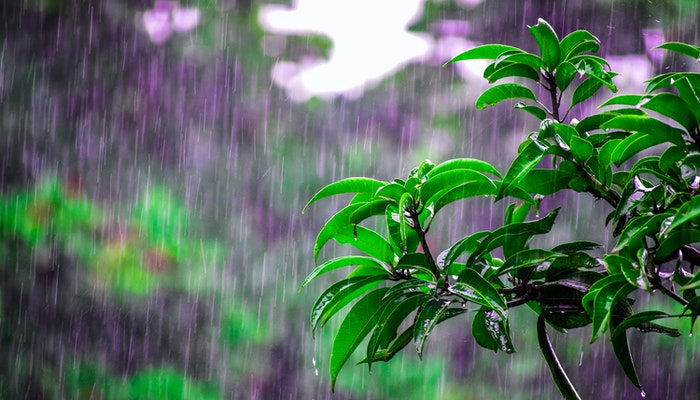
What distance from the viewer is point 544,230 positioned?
0.55 m

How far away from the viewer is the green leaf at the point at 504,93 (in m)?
0.60

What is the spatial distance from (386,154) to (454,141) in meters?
0.24

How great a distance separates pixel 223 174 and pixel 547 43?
216 centimetres

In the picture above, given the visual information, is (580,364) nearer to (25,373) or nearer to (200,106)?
(200,106)

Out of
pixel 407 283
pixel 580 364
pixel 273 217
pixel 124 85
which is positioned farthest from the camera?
pixel 124 85

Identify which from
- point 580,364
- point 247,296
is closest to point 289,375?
point 247,296

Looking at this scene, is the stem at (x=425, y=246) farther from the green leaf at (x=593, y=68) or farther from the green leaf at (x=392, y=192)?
the green leaf at (x=593, y=68)

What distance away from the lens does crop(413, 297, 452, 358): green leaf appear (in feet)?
1.63

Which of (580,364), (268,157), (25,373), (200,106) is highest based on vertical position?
(200,106)

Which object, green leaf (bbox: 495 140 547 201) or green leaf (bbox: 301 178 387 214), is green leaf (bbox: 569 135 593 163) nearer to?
green leaf (bbox: 495 140 547 201)

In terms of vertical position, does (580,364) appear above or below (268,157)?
below

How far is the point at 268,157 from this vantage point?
2.62 meters

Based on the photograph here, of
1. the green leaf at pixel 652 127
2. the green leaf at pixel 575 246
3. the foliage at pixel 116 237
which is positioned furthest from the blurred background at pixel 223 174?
the green leaf at pixel 652 127

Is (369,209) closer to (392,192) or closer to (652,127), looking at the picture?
(392,192)
